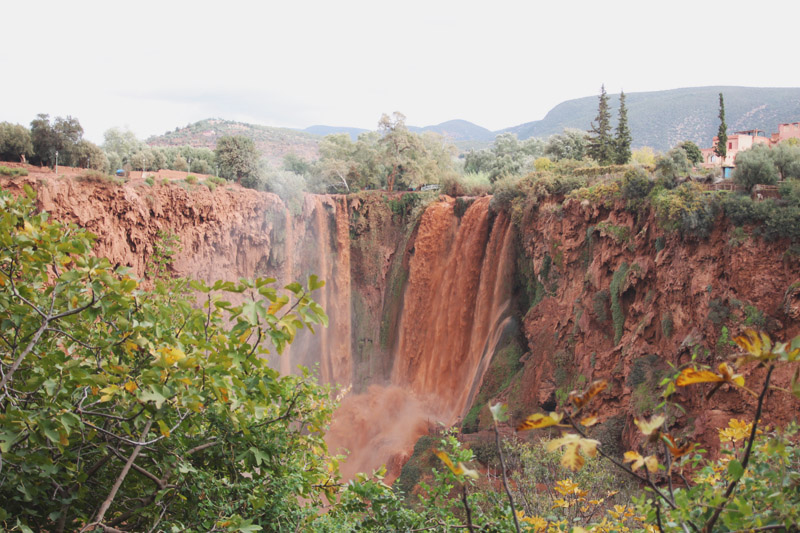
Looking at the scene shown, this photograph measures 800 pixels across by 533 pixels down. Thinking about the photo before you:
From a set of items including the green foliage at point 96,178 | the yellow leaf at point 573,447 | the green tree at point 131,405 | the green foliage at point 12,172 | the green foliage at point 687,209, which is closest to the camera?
the yellow leaf at point 573,447

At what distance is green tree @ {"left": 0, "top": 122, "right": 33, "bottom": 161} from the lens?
2900cm

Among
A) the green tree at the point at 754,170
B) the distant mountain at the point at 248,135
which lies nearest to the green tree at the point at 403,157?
the green tree at the point at 754,170

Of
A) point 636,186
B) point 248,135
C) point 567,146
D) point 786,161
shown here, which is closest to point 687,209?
point 636,186

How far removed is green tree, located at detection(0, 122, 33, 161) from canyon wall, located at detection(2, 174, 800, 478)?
26.0 ft

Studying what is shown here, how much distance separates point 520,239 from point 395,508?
20245 mm

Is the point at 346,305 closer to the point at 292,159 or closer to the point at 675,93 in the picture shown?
the point at 292,159

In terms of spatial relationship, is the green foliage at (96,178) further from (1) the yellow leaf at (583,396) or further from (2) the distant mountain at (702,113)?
(2) the distant mountain at (702,113)

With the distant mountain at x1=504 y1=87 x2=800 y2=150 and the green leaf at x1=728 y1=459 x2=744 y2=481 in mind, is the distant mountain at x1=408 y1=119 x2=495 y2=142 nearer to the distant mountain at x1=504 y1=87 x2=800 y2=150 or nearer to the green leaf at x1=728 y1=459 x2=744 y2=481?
the distant mountain at x1=504 y1=87 x2=800 y2=150

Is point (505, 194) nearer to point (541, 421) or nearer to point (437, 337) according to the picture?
point (437, 337)

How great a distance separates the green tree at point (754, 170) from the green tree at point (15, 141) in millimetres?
29945

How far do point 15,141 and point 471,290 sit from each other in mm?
22489

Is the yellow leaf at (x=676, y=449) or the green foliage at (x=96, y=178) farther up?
the green foliage at (x=96, y=178)

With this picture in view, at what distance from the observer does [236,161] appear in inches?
1503

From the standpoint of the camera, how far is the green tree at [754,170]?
1628cm
